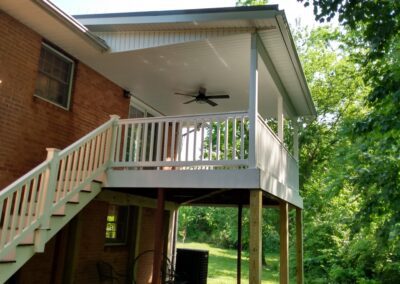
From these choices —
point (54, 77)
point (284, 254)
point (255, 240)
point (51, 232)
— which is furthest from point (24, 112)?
point (284, 254)

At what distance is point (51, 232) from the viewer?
18.2ft

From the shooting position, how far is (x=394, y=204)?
8.23m

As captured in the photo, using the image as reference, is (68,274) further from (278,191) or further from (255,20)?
(255,20)

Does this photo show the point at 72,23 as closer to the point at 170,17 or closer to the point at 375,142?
the point at 170,17

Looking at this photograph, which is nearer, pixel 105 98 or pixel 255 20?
pixel 255 20

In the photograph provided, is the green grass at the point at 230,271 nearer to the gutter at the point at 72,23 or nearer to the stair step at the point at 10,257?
the gutter at the point at 72,23

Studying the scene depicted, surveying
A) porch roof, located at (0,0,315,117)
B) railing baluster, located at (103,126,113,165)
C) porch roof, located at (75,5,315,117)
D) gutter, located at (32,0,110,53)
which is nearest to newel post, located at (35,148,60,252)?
railing baluster, located at (103,126,113,165)

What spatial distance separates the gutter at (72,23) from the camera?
6.09 meters

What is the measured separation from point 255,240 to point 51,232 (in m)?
3.01

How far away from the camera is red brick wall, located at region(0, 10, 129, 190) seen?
632 centimetres

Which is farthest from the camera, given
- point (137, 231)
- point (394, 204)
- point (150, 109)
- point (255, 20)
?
point (150, 109)

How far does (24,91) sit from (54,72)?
101 centimetres

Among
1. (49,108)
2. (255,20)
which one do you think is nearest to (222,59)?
(255,20)

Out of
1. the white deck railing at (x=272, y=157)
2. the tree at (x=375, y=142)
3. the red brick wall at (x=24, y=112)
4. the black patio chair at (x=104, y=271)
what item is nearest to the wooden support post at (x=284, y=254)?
the white deck railing at (x=272, y=157)
